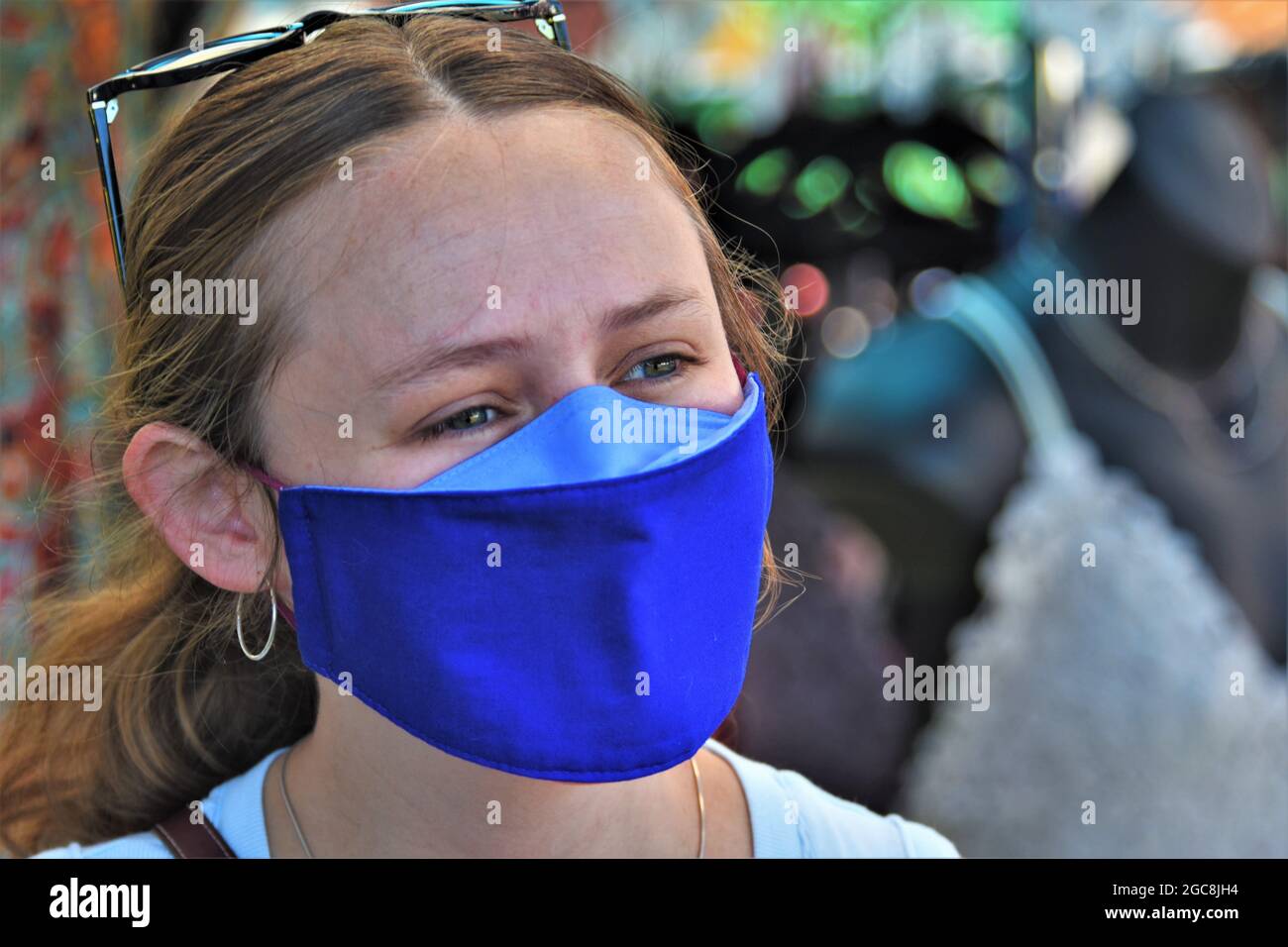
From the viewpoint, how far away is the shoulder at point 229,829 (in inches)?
Answer: 55.9

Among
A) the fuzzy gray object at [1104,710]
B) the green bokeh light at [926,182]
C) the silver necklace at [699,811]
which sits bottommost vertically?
the fuzzy gray object at [1104,710]

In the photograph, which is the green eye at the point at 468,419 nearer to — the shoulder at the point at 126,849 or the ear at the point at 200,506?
the ear at the point at 200,506

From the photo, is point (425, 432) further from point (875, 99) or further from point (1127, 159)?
point (875, 99)

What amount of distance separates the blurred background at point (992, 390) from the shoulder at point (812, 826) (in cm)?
31

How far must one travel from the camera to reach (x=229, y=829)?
1436 millimetres

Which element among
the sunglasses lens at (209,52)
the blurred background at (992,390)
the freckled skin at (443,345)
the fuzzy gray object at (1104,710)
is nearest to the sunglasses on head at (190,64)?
the sunglasses lens at (209,52)

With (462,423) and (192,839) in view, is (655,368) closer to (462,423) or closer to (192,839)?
(462,423)

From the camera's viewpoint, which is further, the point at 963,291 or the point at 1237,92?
the point at 1237,92

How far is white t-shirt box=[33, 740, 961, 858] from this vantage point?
4.71ft

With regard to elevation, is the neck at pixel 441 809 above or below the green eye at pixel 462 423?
below

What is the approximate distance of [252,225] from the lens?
1298mm

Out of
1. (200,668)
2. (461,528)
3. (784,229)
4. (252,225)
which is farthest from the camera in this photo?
(784,229)

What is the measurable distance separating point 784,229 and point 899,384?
1.35ft
